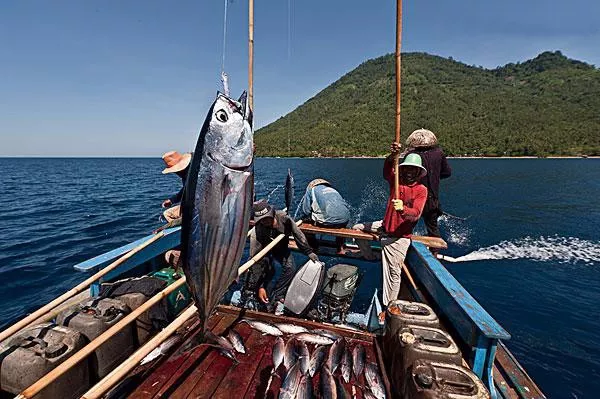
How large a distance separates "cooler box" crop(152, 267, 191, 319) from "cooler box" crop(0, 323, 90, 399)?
1518 millimetres

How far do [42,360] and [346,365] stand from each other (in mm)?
2914

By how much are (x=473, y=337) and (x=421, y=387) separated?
122 centimetres

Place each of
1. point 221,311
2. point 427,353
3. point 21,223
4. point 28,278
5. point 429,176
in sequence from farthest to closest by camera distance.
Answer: point 21,223
point 28,278
point 429,176
point 221,311
point 427,353

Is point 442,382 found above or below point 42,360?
above

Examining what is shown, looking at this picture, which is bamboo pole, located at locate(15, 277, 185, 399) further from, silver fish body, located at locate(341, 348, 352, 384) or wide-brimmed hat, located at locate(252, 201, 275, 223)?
wide-brimmed hat, located at locate(252, 201, 275, 223)

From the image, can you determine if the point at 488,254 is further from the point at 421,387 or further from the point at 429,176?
the point at 421,387

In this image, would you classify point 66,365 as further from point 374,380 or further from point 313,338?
point 374,380

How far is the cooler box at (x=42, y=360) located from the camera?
2631 millimetres

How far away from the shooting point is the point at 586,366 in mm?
6387

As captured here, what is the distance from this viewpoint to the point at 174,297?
4637 mm

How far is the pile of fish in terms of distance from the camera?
8.98 ft

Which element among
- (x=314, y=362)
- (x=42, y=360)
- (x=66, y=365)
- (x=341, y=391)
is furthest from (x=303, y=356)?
(x=42, y=360)

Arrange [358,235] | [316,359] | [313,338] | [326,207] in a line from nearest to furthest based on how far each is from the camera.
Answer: [316,359]
[313,338]
[358,235]
[326,207]

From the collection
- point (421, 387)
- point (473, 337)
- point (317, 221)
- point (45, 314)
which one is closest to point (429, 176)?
point (317, 221)
